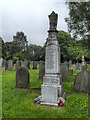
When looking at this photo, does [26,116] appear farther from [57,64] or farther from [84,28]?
[84,28]

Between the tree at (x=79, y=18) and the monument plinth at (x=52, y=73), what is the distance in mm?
5628

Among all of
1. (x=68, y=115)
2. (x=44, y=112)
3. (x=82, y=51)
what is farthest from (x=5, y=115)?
(x=82, y=51)

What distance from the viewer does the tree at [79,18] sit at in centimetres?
902

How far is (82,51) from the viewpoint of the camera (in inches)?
337

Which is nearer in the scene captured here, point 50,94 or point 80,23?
point 50,94

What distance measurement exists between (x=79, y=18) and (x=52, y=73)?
803cm

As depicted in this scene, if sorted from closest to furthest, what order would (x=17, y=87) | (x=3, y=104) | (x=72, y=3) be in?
(x=3, y=104), (x=17, y=87), (x=72, y=3)

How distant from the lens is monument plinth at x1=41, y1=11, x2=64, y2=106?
4070 millimetres

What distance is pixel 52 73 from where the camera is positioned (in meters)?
4.36

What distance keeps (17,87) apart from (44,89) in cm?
250

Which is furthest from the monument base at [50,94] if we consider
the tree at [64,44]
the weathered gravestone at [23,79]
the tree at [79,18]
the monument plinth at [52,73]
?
the tree at [64,44]

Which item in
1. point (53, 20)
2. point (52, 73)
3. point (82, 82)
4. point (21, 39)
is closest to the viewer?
point (52, 73)

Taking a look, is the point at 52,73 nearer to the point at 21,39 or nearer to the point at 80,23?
the point at 80,23

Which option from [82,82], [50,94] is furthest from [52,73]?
[82,82]
